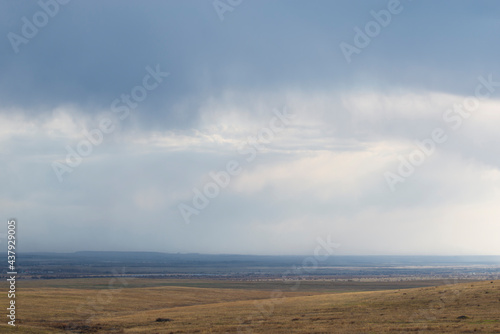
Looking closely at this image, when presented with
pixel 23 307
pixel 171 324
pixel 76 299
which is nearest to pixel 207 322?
pixel 171 324

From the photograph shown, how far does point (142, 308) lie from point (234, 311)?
24789mm

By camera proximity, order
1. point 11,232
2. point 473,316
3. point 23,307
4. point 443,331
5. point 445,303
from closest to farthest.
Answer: point 443,331 < point 473,316 < point 11,232 < point 445,303 < point 23,307

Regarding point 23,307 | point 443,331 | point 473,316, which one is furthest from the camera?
point 23,307

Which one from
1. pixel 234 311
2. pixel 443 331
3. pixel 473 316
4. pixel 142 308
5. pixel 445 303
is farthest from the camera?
pixel 142 308

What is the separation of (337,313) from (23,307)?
4116 cm

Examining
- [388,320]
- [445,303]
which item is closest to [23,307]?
[388,320]

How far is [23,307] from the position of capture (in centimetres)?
6788

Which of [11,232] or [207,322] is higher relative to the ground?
[11,232]

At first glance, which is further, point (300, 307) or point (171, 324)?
point (300, 307)

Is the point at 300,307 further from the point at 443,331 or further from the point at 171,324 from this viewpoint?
Answer: the point at 443,331

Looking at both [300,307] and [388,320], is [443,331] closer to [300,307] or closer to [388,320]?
[388,320]

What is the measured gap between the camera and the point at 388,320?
4647 cm

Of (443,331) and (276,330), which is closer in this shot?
(443,331)

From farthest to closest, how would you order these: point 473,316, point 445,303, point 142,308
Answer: point 142,308, point 445,303, point 473,316
